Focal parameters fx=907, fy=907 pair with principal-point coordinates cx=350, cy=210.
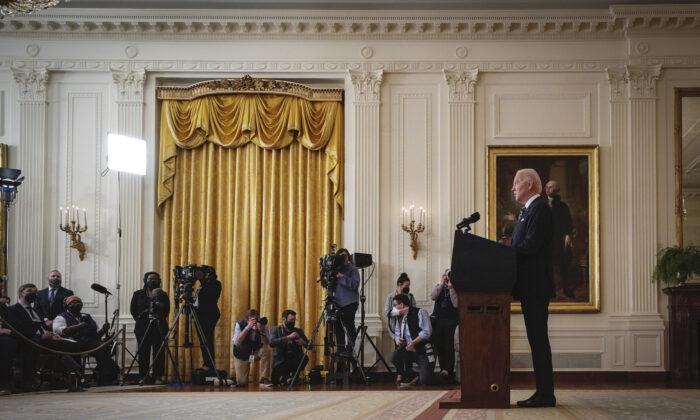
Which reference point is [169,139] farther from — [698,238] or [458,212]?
[698,238]

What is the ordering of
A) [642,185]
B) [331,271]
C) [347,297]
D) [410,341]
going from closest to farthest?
1. [410,341]
2. [331,271]
3. [347,297]
4. [642,185]

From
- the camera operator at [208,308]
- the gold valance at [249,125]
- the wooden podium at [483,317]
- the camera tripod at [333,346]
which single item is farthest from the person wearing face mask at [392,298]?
the wooden podium at [483,317]

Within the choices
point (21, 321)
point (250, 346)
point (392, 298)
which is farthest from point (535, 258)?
point (392, 298)

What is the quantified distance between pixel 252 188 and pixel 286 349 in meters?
2.91

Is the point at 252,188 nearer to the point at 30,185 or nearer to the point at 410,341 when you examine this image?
the point at 30,185

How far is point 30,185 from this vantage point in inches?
534

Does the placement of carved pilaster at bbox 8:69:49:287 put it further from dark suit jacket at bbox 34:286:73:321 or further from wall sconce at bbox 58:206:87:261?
dark suit jacket at bbox 34:286:73:321

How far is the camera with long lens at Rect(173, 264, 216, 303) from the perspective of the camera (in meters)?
12.0

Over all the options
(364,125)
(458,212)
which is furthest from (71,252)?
(458,212)

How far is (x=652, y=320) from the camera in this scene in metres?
13.2

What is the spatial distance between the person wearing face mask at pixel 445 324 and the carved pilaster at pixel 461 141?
4.55 feet

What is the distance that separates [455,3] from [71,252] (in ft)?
22.4

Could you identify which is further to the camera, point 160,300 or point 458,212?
point 458,212

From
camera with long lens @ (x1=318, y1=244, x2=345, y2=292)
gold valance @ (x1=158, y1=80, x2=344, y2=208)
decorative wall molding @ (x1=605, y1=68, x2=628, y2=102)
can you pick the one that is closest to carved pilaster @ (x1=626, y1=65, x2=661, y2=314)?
decorative wall molding @ (x1=605, y1=68, x2=628, y2=102)
